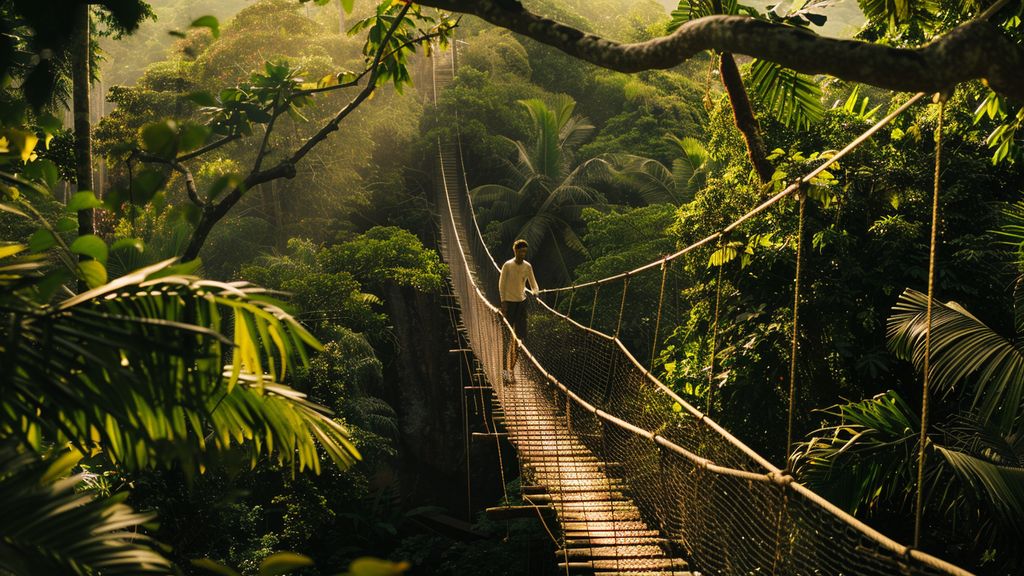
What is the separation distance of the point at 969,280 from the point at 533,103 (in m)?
9.18

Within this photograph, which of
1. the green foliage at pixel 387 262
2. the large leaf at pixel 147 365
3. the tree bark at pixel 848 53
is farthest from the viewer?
the green foliage at pixel 387 262

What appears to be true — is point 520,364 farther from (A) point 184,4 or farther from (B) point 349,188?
(A) point 184,4

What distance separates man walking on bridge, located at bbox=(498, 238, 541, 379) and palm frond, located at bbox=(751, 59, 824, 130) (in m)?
1.60

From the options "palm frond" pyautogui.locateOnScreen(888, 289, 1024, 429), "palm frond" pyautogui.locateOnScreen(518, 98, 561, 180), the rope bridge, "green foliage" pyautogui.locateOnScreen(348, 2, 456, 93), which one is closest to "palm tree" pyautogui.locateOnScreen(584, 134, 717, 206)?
"palm frond" pyautogui.locateOnScreen(518, 98, 561, 180)

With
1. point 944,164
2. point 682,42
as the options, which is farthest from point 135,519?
point 944,164

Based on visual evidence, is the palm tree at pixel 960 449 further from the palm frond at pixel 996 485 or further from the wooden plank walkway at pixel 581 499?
the wooden plank walkway at pixel 581 499

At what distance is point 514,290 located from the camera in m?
4.57

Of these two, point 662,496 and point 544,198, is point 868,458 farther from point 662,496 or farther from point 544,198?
point 544,198

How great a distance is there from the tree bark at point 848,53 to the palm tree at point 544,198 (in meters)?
9.81

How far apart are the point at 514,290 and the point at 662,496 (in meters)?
1.89

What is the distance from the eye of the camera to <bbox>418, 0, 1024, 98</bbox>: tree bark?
122cm

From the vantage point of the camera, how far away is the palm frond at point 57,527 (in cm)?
92

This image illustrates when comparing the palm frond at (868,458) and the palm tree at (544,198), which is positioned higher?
the palm tree at (544,198)

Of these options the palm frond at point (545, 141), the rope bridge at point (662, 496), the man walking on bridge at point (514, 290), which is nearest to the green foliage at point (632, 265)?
the palm frond at point (545, 141)
